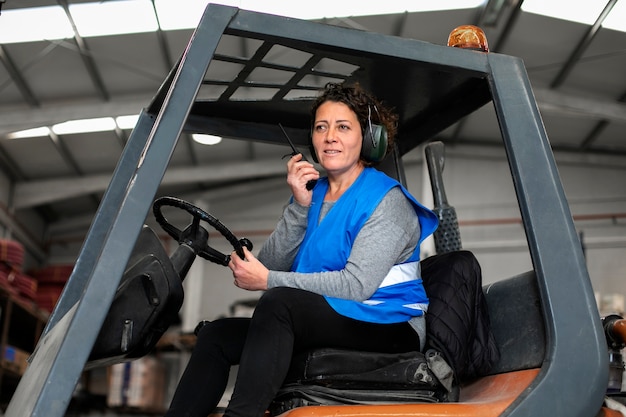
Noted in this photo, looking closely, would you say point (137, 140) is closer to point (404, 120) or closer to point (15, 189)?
point (404, 120)

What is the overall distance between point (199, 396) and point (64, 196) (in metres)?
14.0

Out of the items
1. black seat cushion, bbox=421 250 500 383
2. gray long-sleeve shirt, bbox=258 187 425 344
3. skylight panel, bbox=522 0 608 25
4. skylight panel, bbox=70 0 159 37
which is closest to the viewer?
gray long-sleeve shirt, bbox=258 187 425 344

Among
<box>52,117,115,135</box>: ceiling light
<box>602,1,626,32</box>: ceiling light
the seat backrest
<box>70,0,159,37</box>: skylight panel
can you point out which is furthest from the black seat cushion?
<box>52,117,115,135</box>: ceiling light

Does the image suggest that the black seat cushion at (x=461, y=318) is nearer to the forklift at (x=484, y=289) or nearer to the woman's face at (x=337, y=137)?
the forklift at (x=484, y=289)

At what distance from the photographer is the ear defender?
278 cm

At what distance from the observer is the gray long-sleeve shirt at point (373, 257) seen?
2.44m

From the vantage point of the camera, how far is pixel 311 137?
2889 mm

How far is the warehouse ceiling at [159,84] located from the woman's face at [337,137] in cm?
887

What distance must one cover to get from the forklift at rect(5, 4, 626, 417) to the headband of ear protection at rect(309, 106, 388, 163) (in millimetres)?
204

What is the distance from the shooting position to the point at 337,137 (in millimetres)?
2766

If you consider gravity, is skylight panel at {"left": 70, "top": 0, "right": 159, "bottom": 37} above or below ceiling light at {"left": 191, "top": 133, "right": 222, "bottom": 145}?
above

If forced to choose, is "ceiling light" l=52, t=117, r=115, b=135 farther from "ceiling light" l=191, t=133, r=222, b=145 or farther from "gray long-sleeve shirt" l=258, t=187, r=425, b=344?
"gray long-sleeve shirt" l=258, t=187, r=425, b=344

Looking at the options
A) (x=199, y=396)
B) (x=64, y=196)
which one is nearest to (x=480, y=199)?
(x=64, y=196)

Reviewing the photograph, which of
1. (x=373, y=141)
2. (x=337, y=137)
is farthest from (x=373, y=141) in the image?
(x=337, y=137)
